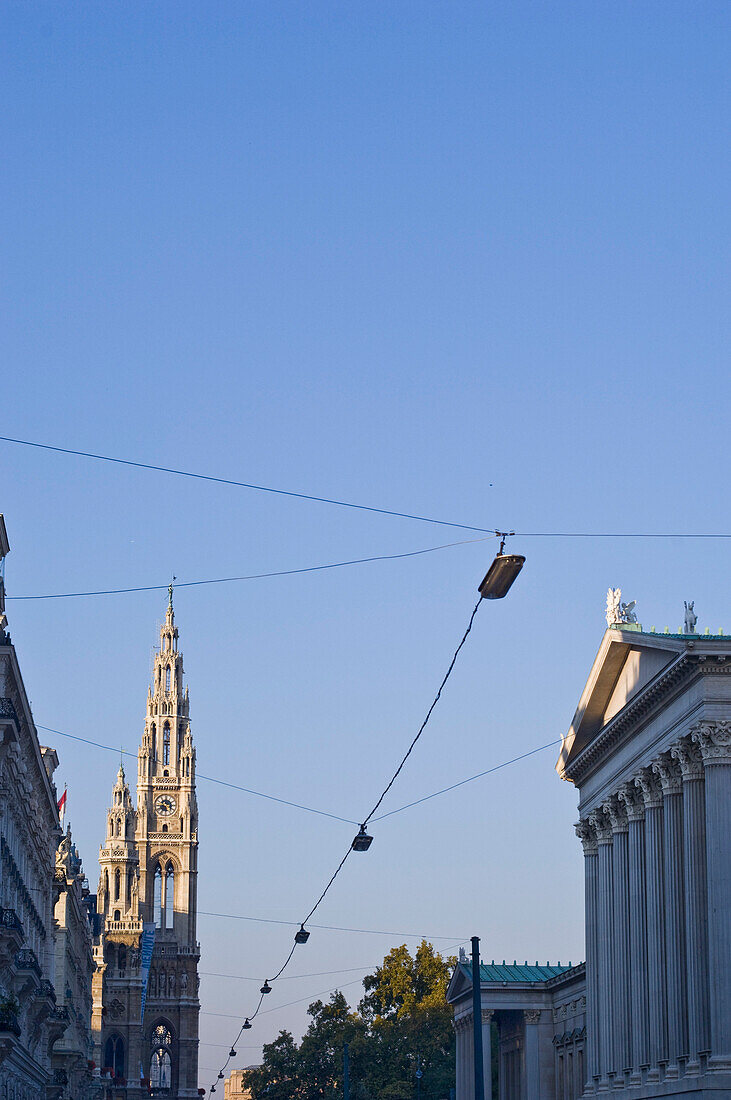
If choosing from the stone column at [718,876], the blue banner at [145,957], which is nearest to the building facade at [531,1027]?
the stone column at [718,876]

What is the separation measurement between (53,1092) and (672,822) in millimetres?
35291

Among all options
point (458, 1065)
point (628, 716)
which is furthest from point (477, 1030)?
point (458, 1065)

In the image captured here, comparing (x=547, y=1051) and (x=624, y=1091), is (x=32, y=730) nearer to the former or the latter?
(x=624, y=1091)

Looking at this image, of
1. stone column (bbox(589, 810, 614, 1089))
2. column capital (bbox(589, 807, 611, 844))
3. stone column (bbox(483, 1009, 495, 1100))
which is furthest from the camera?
stone column (bbox(483, 1009, 495, 1100))

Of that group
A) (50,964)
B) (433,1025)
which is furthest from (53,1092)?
(433,1025)

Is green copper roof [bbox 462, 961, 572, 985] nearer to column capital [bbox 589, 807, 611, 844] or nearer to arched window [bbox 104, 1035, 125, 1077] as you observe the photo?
column capital [bbox 589, 807, 611, 844]

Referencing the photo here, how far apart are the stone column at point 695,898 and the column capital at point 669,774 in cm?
113

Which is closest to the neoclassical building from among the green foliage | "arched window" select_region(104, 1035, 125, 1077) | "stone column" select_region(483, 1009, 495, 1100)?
"stone column" select_region(483, 1009, 495, 1100)

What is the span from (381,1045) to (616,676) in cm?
5474

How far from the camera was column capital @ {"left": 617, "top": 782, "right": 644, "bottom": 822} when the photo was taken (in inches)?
2347

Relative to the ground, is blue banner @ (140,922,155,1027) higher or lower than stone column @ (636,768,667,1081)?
higher

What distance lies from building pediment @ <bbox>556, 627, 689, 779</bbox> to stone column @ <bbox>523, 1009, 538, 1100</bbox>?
25.0 meters

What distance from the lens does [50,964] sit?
74188 millimetres

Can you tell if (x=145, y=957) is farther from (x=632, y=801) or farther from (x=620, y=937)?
(x=632, y=801)
